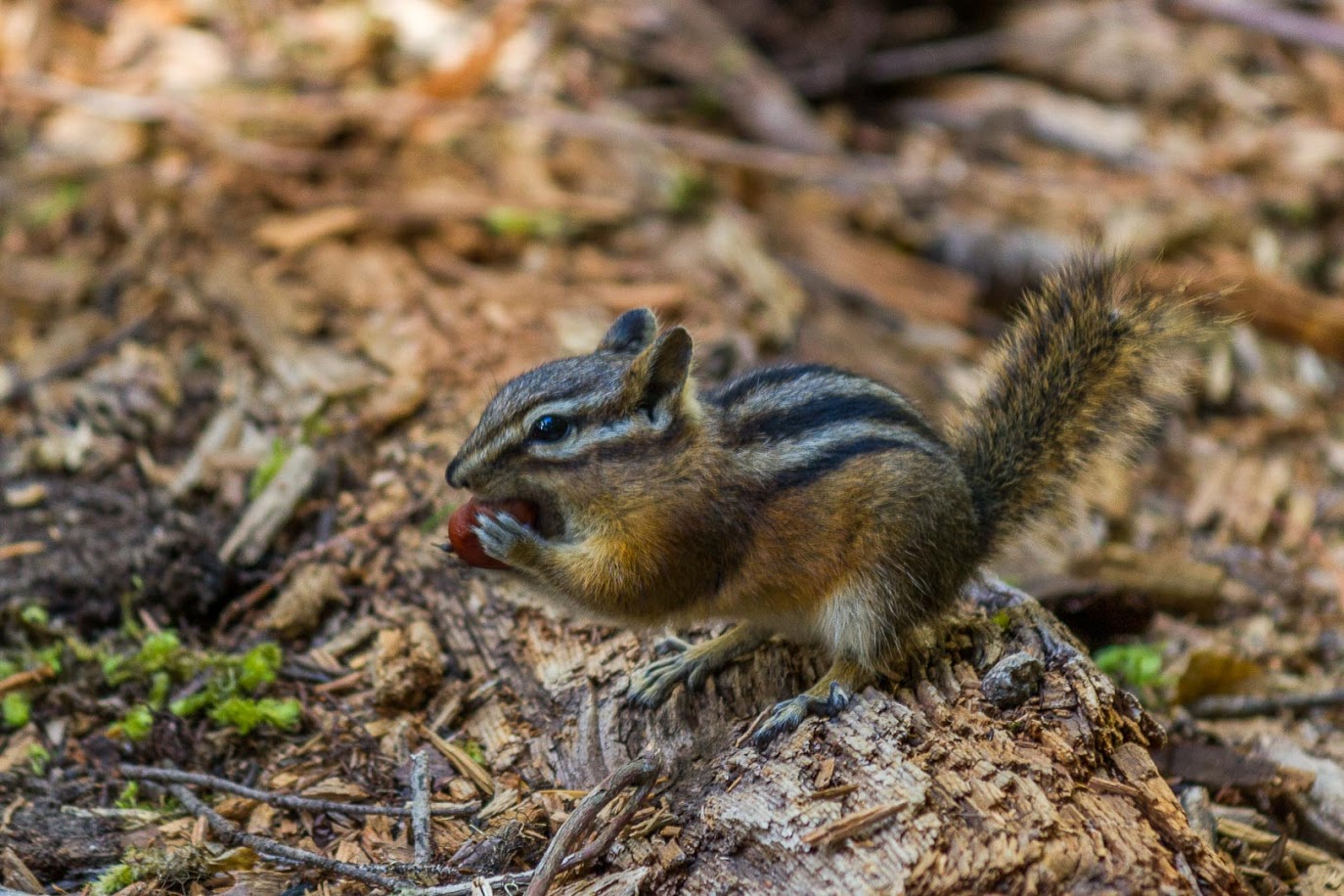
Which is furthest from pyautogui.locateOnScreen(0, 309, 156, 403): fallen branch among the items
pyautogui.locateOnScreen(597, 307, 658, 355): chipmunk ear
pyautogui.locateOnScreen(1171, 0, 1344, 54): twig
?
pyautogui.locateOnScreen(1171, 0, 1344, 54): twig

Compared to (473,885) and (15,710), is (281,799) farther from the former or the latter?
(15,710)

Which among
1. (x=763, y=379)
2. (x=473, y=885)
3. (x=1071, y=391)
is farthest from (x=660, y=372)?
(x=473, y=885)

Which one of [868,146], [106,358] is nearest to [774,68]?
[868,146]

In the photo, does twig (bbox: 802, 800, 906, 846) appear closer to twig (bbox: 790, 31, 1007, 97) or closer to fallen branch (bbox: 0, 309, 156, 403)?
fallen branch (bbox: 0, 309, 156, 403)

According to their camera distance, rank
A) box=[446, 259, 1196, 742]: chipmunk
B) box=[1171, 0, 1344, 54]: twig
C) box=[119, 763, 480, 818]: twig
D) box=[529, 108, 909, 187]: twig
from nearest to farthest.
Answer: box=[119, 763, 480, 818]: twig → box=[446, 259, 1196, 742]: chipmunk → box=[529, 108, 909, 187]: twig → box=[1171, 0, 1344, 54]: twig

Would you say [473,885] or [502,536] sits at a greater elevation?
[502,536]

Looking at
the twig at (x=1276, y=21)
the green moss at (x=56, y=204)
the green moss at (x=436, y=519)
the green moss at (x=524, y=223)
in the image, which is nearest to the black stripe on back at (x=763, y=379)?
the green moss at (x=436, y=519)

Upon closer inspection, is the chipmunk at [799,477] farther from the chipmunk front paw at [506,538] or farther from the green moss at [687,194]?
the green moss at [687,194]
